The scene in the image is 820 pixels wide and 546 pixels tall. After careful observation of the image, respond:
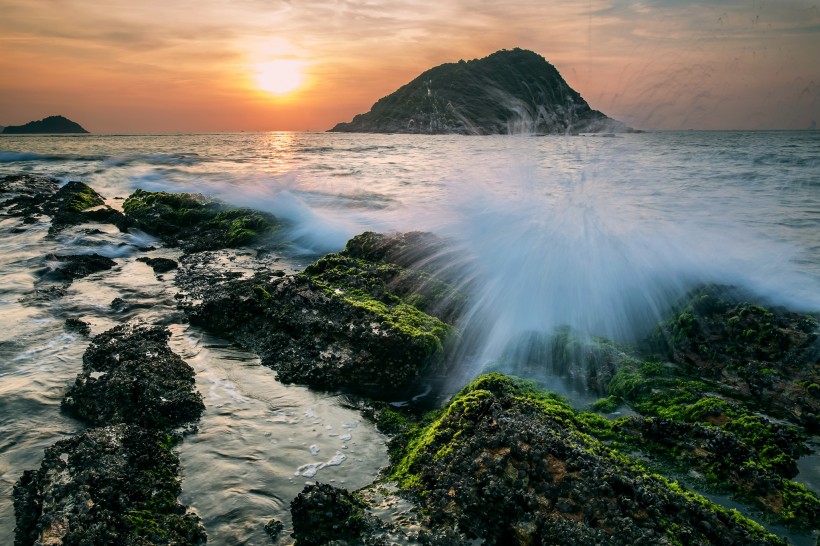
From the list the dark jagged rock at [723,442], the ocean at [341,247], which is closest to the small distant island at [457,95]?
the ocean at [341,247]

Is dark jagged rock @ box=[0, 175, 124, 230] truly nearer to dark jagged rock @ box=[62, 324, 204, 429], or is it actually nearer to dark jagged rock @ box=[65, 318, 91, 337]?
dark jagged rock @ box=[65, 318, 91, 337]

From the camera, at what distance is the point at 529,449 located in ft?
11.1

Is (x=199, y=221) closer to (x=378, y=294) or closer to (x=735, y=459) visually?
(x=378, y=294)

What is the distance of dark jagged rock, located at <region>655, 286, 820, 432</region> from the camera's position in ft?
16.2

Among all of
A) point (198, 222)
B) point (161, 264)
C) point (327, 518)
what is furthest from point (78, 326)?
point (198, 222)

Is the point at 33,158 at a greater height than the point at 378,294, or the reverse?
the point at 33,158

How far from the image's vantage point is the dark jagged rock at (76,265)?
963cm

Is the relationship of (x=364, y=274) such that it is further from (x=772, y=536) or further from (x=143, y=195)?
(x=143, y=195)

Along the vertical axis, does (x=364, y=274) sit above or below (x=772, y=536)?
above

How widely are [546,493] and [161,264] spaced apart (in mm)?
9698

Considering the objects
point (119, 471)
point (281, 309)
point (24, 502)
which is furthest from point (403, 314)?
point (24, 502)

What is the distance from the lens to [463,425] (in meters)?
3.97

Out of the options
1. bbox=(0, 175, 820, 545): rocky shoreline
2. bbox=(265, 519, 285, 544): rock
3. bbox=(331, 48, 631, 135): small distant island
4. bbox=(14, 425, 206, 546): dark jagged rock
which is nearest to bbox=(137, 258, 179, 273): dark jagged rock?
bbox=(0, 175, 820, 545): rocky shoreline

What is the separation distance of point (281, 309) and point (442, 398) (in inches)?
107
